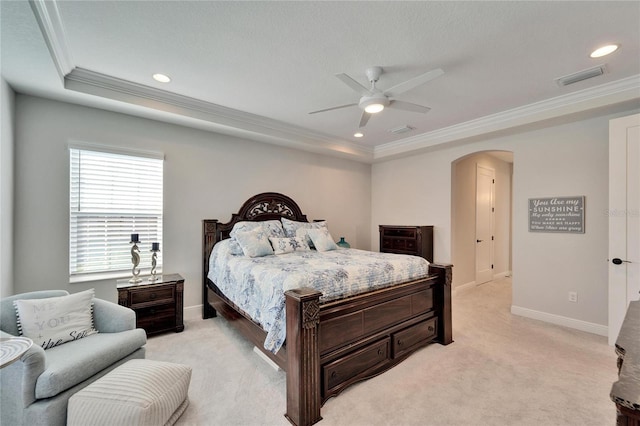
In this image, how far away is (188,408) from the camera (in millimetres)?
1989

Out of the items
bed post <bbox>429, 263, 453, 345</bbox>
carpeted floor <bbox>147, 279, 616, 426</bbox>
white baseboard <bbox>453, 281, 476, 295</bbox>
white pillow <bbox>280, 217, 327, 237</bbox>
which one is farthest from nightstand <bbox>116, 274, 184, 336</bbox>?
white baseboard <bbox>453, 281, 476, 295</bbox>

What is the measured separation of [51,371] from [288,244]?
254 centimetres

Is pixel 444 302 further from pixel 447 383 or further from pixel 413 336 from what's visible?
pixel 447 383

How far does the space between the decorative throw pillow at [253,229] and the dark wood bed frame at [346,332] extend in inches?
23.3

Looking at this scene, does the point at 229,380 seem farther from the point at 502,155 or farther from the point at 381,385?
the point at 502,155

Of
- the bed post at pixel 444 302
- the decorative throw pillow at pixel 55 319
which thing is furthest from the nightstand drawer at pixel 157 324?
the bed post at pixel 444 302

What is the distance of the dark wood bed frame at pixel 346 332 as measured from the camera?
1844 millimetres

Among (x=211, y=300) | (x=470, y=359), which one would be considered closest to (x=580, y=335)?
(x=470, y=359)

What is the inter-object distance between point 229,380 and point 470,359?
2232 mm

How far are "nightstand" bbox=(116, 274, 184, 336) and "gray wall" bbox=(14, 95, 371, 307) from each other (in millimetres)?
483

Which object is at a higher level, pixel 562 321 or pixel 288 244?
pixel 288 244

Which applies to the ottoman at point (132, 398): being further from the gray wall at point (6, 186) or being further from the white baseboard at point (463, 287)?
the white baseboard at point (463, 287)

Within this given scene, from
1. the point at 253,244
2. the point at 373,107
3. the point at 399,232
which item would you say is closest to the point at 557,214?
the point at 399,232

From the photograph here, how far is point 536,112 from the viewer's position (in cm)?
345
